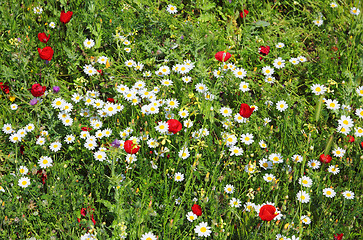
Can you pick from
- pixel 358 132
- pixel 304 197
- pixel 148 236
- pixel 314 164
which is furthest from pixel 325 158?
pixel 148 236

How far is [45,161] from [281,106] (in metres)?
2.03

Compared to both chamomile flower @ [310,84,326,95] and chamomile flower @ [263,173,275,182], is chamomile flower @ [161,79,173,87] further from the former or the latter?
chamomile flower @ [310,84,326,95]

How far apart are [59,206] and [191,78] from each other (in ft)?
5.21

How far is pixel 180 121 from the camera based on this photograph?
2934mm

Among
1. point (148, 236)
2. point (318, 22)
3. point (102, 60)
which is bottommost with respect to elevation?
point (148, 236)

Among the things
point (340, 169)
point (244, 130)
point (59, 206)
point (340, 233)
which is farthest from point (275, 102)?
point (59, 206)

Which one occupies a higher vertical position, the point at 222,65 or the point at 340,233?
the point at 222,65

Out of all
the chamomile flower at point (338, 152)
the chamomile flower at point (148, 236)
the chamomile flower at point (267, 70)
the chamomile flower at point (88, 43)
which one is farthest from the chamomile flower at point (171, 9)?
the chamomile flower at point (148, 236)

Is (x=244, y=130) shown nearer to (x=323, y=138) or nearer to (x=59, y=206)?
(x=323, y=138)

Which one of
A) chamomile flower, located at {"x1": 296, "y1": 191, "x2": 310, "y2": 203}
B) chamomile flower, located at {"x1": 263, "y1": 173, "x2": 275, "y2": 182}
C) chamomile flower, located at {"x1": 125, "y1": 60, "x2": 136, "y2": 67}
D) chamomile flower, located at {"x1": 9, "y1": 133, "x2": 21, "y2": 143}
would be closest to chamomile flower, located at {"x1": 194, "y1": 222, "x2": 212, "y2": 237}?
chamomile flower, located at {"x1": 263, "y1": 173, "x2": 275, "y2": 182}

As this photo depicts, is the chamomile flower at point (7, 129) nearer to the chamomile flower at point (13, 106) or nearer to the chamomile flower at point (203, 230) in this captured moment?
the chamomile flower at point (13, 106)

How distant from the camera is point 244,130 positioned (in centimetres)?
288

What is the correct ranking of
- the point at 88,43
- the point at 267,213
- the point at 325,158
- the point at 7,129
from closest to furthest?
the point at 267,213
the point at 325,158
the point at 7,129
the point at 88,43

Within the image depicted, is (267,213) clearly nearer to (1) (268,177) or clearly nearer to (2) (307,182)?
(1) (268,177)
